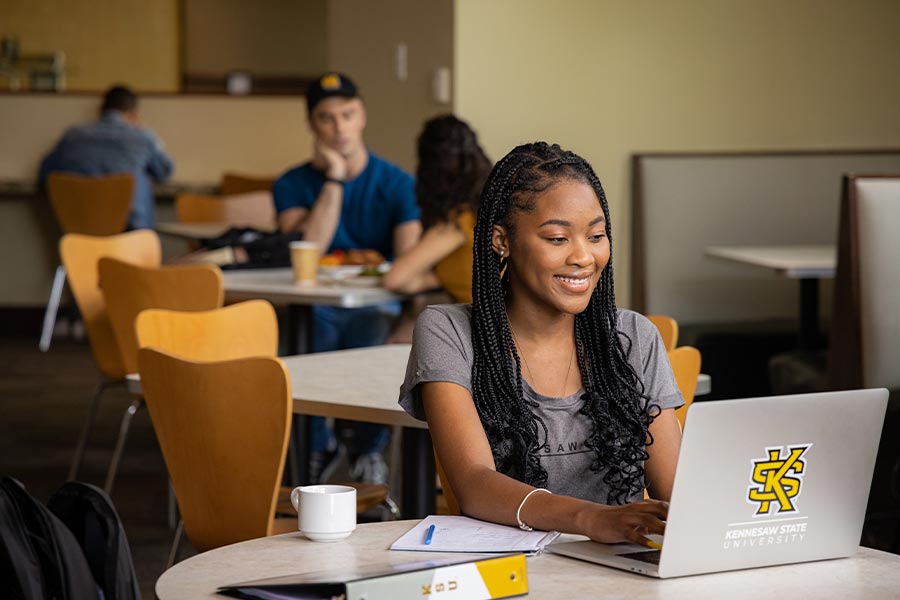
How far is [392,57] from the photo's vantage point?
5.63 meters

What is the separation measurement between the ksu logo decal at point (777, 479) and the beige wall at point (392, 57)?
3829 millimetres

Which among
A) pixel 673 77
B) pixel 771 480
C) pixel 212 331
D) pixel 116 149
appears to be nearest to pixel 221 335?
pixel 212 331

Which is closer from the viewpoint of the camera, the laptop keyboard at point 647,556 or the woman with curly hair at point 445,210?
the laptop keyboard at point 647,556

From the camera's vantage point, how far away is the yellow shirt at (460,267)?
12.4 ft

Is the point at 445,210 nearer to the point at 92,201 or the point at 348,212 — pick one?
the point at 348,212

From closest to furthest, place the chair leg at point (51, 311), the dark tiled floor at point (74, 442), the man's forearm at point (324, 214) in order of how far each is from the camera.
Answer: the dark tiled floor at point (74, 442), the man's forearm at point (324, 214), the chair leg at point (51, 311)

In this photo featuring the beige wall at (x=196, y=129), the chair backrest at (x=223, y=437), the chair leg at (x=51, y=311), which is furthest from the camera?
→ the beige wall at (x=196, y=129)

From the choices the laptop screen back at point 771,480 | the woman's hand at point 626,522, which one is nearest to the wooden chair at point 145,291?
the woman's hand at point 626,522

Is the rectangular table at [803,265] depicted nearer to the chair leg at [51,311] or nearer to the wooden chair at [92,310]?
the wooden chair at [92,310]

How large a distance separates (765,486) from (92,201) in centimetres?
639

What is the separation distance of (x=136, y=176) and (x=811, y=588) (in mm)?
6608

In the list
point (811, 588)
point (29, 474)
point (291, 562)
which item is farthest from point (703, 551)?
point (29, 474)

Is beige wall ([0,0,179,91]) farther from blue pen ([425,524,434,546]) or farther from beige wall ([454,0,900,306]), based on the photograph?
blue pen ([425,524,434,546])

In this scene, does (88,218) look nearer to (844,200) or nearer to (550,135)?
(550,135)
